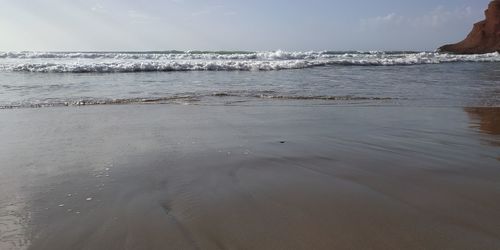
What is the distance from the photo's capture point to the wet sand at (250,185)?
8.29ft

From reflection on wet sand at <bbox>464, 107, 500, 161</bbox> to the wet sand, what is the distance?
90mm

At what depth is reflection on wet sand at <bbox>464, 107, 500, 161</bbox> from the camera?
532 cm

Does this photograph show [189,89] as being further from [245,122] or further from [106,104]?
[245,122]

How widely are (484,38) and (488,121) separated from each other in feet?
137

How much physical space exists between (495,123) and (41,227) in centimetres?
632

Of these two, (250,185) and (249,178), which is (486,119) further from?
(250,185)

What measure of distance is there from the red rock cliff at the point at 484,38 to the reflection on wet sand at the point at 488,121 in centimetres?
3742

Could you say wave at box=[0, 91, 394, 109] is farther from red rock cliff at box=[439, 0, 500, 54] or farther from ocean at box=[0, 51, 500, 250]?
red rock cliff at box=[439, 0, 500, 54]

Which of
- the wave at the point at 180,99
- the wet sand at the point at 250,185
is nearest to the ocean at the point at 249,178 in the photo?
the wet sand at the point at 250,185

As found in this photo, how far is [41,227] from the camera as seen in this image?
8.70 feet

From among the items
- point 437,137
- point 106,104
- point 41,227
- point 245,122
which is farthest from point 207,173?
point 106,104

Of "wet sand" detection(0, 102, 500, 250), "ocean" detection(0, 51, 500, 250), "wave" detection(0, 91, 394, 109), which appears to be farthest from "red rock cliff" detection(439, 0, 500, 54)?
"wet sand" detection(0, 102, 500, 250)

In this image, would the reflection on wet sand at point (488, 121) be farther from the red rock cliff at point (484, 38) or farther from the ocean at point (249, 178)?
the red rock cliff at point (484, 38)

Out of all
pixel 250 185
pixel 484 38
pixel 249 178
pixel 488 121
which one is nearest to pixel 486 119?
pixel 488 121
